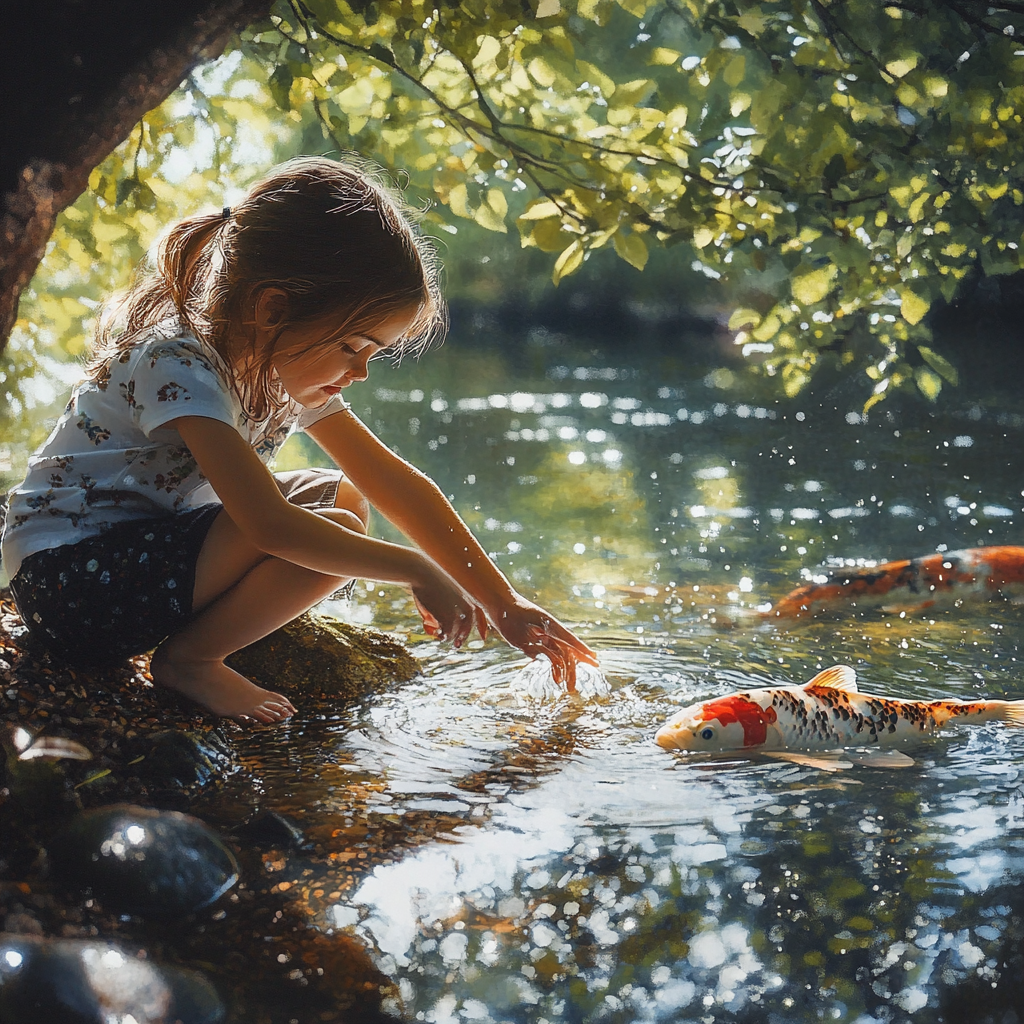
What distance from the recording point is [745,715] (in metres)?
2.80

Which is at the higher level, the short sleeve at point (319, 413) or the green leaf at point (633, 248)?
the green leaf at point (633, 248)

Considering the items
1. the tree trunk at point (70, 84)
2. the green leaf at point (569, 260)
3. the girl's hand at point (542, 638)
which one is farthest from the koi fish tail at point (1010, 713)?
the tree trunk at point (70, 84)

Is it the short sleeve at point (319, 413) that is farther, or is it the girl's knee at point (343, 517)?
the short sleeve at point (319, 413)

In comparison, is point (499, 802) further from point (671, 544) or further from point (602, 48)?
point (602, 48)

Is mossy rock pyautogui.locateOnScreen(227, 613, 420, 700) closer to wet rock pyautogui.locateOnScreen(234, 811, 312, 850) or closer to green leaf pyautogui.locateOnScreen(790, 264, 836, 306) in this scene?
wet rock pyautogui.locateOnScreen(234, 811, 312, 850)

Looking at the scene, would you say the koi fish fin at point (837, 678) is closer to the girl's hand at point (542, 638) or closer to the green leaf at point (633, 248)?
the girl's hand at point (542, 638)

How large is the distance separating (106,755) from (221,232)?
1.32 metres

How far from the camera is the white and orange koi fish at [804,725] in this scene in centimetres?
279

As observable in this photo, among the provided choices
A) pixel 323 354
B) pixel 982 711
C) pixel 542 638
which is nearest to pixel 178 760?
pixel 542 638

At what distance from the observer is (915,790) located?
2.57m

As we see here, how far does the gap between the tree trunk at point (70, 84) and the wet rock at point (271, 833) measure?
1.56 m

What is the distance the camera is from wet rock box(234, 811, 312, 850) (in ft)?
7.32

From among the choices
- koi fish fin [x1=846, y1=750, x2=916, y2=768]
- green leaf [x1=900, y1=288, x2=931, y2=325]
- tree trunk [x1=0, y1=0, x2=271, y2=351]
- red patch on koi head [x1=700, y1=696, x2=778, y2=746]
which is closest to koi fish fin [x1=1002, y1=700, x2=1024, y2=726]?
koi fish fin [x1=846, y1=750, x2=916, y2=768]

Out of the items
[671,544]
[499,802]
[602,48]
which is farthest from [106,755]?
[602,48]
